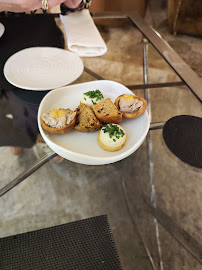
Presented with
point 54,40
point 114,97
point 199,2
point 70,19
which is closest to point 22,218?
point 114,97

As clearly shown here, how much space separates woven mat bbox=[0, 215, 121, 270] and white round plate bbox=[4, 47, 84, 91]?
0.35m

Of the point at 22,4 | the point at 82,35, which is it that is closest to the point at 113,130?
the point at 82,35

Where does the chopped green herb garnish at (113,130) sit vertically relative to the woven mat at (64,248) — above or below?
above

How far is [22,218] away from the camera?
1.62 feet

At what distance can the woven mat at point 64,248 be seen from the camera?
1.43 ft

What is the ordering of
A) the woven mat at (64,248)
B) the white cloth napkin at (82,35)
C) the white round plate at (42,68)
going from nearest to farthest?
the woven mat at (64,248) → the white round plate at (42,68) → the white cloth napkin at (82,35)

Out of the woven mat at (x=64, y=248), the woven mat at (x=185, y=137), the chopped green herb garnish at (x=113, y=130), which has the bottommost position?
the woven mat at (x=64, y=248)

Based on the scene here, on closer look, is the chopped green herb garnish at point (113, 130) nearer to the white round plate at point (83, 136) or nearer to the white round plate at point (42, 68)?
the white round plate at point (83, 136)

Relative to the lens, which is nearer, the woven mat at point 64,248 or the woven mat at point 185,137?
the woven mat at point 64,248

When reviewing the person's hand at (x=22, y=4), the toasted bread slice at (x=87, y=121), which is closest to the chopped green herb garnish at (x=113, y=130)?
the toasted bread slice at (x=87, y=121)

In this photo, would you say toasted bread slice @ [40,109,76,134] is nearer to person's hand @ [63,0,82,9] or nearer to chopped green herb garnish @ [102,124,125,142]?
chopped green herb garnish @ [102,124,125,142]

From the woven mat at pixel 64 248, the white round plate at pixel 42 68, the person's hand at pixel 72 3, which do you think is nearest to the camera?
the woven mat at pixel 64 248

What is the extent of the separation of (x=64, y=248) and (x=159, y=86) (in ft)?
1.72

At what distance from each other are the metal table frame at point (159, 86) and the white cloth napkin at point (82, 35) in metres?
0.09
